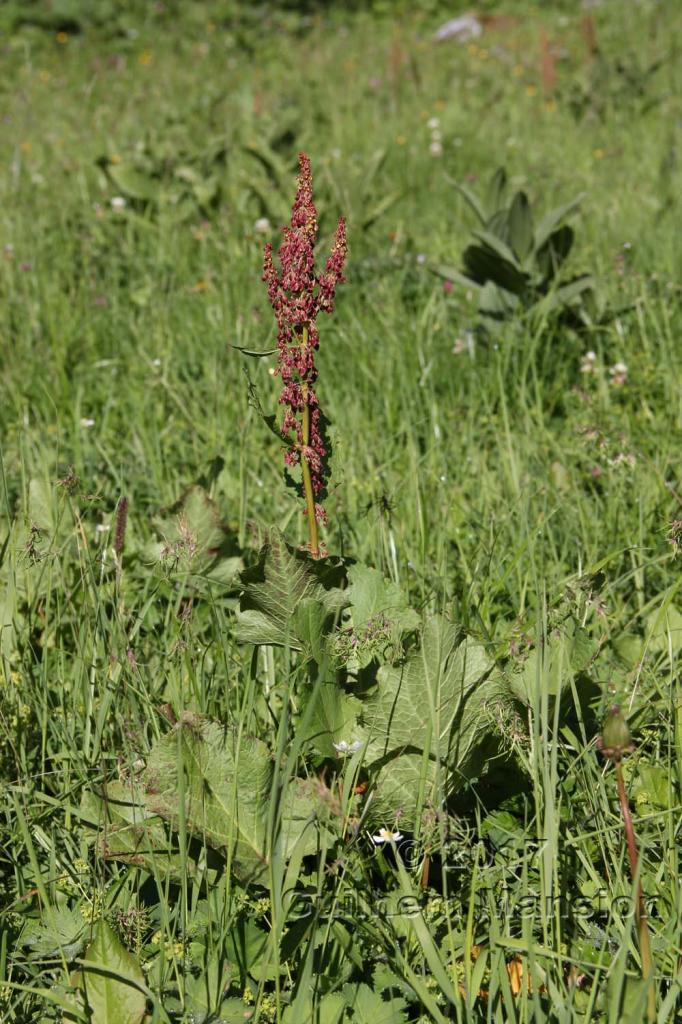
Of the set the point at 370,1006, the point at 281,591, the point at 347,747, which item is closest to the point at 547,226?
the point at 281,591

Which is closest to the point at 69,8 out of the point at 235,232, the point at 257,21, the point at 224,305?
the point at 257,21

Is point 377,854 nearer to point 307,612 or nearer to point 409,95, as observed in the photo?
point 307,612

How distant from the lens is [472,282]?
327 cm

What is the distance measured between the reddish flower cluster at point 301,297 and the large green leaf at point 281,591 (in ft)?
0.49

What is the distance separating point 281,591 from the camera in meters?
1.55

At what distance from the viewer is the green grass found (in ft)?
4.38

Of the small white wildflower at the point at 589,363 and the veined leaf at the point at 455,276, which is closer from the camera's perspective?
the small white wildflower at the point at 589,363

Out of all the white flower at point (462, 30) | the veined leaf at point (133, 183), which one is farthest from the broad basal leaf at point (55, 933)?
the white flower at point (462, 30)

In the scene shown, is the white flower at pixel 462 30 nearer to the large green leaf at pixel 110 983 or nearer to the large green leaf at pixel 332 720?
the large green leaf at pixel 332 720

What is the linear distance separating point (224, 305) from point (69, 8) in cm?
1142

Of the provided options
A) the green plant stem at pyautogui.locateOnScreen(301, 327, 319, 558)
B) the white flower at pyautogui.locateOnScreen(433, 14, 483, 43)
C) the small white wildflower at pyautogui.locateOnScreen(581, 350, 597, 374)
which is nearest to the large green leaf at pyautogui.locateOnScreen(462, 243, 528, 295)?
the small white wildflower at pyautogui.locateOnScreen(581, 350, 597, 374)

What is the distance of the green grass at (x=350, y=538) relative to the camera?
133 centimetres

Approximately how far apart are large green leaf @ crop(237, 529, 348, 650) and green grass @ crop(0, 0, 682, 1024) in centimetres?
8

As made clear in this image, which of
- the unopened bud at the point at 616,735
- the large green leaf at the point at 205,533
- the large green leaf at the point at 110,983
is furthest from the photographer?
the large green leaf at the point at 205,533
